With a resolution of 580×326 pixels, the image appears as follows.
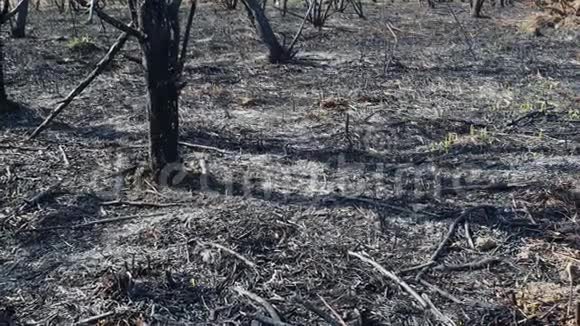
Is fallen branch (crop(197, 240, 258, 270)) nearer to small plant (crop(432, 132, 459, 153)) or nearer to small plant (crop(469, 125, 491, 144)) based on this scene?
small plant (crop(432, 132, 459, 153))

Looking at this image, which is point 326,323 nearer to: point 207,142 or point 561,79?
point 207,142

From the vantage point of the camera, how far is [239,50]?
7852 millimetres

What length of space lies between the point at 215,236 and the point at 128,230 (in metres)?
0.46

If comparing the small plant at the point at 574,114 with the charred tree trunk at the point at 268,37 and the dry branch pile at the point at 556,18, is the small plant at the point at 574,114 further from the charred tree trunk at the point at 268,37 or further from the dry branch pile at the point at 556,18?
the dry branch pile at the point at 556,18

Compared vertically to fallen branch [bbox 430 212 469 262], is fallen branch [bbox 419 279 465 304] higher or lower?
lower

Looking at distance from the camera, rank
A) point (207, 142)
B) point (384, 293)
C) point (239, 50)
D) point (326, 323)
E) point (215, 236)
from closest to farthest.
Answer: point (326, 323) → point (384, 293) → point (215, 236) → point (207, 142) → point (239, 50)

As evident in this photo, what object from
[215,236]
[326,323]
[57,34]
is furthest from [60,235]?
[57,34]

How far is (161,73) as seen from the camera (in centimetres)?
367

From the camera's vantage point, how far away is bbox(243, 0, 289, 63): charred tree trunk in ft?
23.2

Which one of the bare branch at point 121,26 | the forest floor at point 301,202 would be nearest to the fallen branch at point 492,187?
the forest floor at point 301,202

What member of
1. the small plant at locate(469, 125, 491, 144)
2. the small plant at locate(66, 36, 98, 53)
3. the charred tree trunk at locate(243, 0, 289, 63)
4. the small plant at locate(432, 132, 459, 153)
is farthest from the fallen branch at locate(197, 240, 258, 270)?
the small plant at locate(66, 36, 98, 53)

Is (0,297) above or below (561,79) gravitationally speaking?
below

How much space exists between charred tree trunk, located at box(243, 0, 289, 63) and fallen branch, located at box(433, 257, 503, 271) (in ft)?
14.5

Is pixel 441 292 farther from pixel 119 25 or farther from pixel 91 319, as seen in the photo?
pixel 119 25
